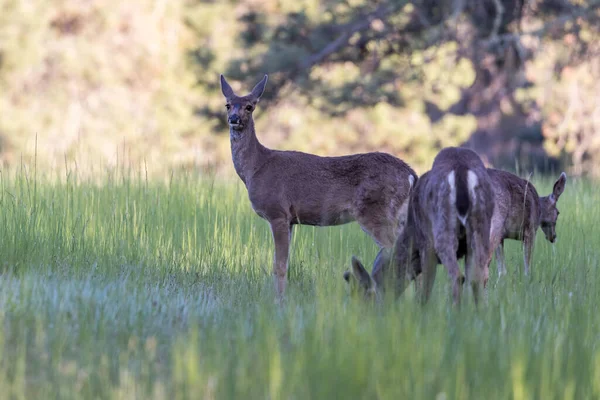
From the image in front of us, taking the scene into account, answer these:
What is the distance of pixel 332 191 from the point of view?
7988 mm

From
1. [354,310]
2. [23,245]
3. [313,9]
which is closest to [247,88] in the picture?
[313,9]

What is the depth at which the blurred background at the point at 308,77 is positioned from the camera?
2147cm

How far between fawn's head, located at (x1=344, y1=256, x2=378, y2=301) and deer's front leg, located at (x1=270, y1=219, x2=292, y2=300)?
190 centimetres

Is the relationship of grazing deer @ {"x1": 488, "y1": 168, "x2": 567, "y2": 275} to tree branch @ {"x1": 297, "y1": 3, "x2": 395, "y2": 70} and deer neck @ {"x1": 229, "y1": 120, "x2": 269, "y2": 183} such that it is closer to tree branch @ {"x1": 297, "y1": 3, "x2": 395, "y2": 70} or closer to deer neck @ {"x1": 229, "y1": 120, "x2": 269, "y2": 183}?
deer neck @ {"x1": 229, "y1": 120, "x2": 269, "y2": 183}

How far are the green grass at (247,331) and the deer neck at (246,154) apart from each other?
0.81 metres

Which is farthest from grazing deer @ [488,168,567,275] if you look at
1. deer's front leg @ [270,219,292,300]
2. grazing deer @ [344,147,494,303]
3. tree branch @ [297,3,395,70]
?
tree branch @ [297,3,395,70]

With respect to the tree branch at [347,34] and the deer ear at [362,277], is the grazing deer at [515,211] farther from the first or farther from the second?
the tree branch at [347,34]

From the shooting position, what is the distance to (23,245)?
23.2 ft

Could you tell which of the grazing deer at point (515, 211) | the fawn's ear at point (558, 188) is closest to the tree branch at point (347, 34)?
the fawn's ear at point (558, 188)

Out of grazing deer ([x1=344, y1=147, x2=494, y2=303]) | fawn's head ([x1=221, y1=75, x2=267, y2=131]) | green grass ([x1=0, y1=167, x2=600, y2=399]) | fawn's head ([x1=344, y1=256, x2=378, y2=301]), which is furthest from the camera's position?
fawn's head ([x1=221, y1=75, x2=267, y2=131])

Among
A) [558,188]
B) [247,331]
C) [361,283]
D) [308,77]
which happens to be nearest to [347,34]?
[308,77]

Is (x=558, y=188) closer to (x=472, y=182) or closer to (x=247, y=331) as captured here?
(x=472, y=182)

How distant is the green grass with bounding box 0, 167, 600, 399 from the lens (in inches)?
149

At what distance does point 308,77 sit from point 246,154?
46.1 feet
